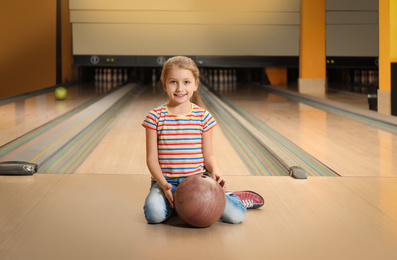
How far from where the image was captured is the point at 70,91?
→ 22.3 feet

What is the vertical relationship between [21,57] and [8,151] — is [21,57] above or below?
above

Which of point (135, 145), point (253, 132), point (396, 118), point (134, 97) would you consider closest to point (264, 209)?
point (135, 145)

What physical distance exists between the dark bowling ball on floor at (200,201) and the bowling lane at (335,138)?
101cm

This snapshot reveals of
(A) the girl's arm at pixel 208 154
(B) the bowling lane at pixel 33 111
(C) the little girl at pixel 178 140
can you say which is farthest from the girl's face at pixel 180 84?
(B) the bowling lane at pixel 33 111

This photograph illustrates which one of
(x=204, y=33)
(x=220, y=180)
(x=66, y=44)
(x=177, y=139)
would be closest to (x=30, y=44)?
(x=66, y=44)

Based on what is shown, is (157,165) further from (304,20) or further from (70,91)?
(304,20)

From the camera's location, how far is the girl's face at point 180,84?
5.35 ft

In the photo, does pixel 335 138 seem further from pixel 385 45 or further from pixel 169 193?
pixel 169 193

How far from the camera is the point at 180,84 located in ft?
5.36

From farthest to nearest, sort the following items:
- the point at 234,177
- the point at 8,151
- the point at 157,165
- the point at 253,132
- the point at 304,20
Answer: the point at 304,20, the point at 253,132, the point at 8,151, the point at 234,177, the point at 157,165

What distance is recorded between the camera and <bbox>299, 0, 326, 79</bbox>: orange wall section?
7.29 meters

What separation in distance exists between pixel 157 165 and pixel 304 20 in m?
6.19

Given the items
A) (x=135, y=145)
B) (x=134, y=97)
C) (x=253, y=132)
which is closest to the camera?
(x=135, y=145)

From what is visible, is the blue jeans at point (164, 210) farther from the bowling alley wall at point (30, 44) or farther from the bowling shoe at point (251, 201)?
the bowling alley wall at point (30, 44)
